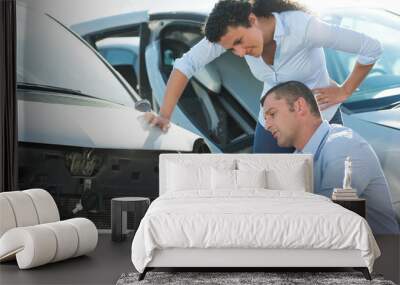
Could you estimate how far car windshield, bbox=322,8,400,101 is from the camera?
740 cm

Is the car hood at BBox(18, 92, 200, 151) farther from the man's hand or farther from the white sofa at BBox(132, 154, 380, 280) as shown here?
the white sofa at BBox(132, 154, 380, 280)

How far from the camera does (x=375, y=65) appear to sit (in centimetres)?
741

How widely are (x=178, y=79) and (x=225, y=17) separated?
909mm

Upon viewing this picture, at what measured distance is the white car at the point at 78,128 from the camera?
759 centimetres

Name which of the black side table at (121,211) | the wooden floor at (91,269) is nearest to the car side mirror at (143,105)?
the black side table at (121,211)

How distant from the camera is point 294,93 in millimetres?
7422


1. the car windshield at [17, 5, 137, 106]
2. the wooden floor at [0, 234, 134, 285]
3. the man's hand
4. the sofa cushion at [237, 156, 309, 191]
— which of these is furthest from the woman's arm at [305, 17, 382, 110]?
the wooden floor at [0, 234, 134, 285]

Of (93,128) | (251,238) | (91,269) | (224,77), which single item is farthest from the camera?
(93,128)

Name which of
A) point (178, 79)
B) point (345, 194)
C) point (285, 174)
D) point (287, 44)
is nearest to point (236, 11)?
point (287, 44)

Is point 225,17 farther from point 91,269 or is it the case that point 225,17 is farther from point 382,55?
point 91,269

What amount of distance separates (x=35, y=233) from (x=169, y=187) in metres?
1.97

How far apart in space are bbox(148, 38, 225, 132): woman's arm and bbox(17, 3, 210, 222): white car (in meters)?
0.13

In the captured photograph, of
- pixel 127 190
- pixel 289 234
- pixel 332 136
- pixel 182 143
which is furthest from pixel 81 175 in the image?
pixel 289 234

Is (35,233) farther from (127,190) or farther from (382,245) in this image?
(382,245)
